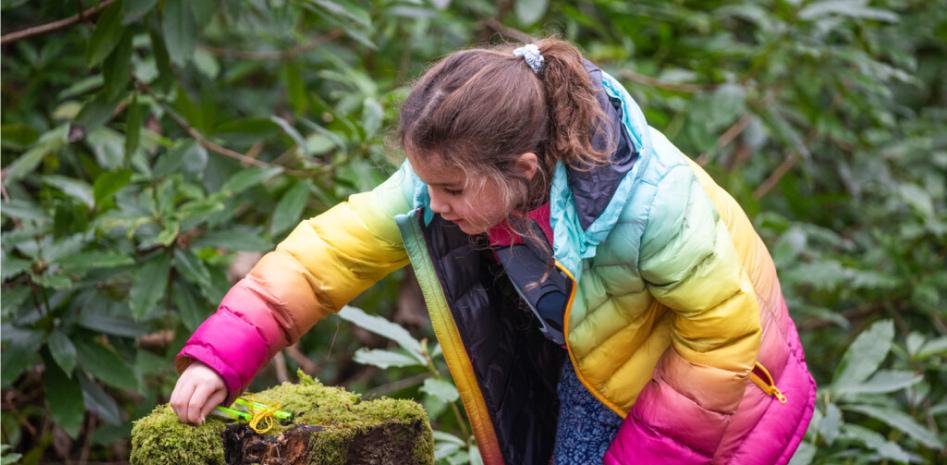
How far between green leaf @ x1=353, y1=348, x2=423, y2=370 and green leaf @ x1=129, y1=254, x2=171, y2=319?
608mm

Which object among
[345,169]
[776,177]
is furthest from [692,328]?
[776,177]

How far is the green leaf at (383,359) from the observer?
7.60ft

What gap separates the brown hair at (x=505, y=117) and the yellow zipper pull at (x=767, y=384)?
562 millimetres

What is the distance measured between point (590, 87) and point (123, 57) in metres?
1.52

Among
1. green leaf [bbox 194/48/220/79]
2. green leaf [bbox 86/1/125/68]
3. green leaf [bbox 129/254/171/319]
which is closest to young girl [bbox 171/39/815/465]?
green leaf [bbox 129/254/171/319]

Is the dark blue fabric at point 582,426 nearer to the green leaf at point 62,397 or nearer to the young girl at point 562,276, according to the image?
the young girl at point 562,276

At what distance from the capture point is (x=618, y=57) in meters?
3.96

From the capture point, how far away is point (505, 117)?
1639mm

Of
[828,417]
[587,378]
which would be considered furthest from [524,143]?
[828,417]

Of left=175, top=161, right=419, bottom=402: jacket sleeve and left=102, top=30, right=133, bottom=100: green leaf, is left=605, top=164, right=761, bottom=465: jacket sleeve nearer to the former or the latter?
left=175, top=161, right=419, bottom=402: jacket sleeve

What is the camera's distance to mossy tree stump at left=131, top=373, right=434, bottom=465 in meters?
1.63

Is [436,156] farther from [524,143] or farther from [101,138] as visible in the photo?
[101,138]

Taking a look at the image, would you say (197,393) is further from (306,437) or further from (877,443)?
(877,443)

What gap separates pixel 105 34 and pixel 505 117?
1444mm
